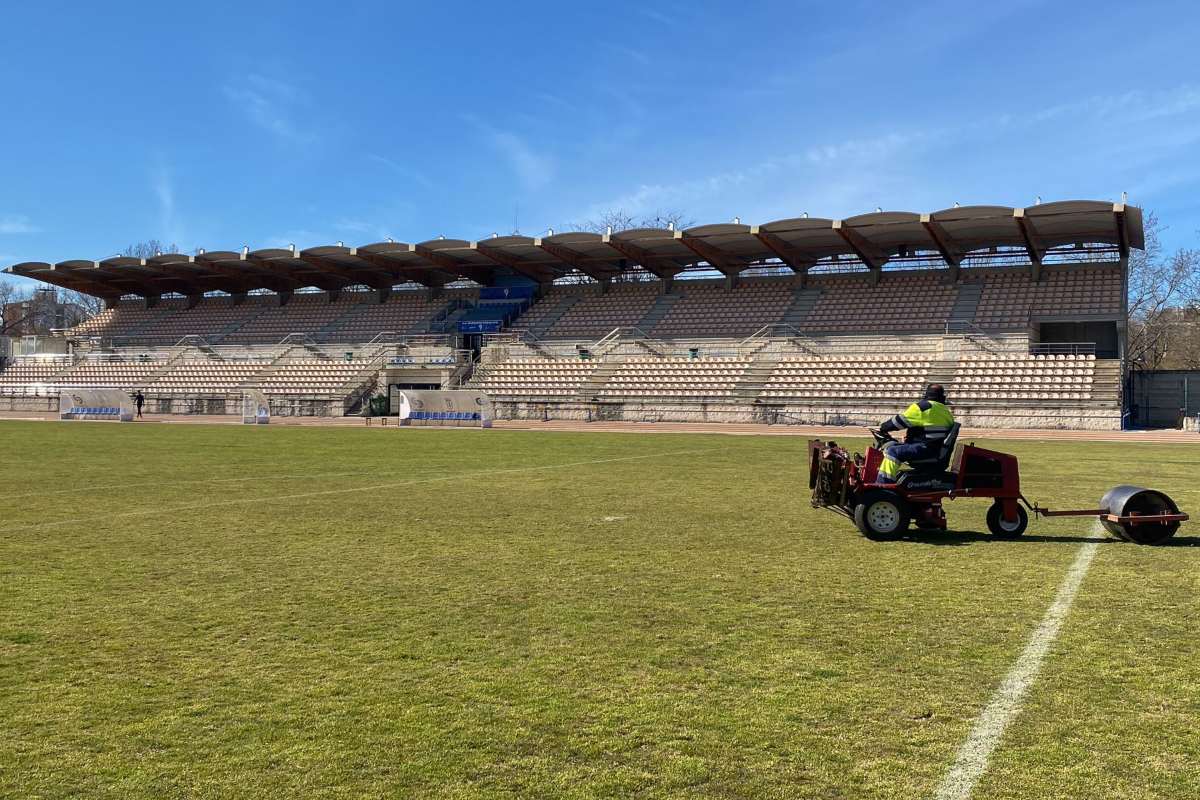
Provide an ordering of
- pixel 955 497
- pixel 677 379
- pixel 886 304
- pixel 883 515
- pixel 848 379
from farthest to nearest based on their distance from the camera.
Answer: pixel 886 304 < pixel 677 379 < pixel 848 379 < pixel 955 497 < pixel 883 515

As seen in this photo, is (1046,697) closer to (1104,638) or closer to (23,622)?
(1104,638)

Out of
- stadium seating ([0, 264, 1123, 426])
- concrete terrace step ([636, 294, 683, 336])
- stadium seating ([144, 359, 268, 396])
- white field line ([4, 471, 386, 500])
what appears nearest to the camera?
white field line ([4, 471, 386, 500])

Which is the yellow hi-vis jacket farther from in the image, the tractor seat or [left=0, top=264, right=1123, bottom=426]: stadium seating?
[left=0, top=264, right=1123, bottom=426]: stadium seating

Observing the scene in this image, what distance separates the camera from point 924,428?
29.2ft

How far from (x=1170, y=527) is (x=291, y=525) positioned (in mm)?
8884

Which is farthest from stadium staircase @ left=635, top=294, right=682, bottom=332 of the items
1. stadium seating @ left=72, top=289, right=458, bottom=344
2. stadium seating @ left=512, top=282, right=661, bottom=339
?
stadium seating @ left=72, top=289, right=458, bottom=344

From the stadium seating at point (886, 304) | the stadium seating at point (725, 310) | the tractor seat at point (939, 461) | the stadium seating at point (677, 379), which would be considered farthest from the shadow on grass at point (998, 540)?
the stadium seating at point (725, 310)

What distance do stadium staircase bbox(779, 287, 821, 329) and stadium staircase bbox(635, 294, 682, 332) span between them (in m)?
7.14

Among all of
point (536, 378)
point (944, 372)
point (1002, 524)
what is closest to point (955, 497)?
point (1002, 524)

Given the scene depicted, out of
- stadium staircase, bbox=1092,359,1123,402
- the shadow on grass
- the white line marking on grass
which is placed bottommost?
the white line marking on grass

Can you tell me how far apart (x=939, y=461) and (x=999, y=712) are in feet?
17.1

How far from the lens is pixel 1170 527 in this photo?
342 inches

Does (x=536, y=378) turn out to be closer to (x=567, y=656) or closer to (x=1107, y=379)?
(x=1107, y=379)

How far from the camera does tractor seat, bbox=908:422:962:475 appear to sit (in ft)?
29.4
